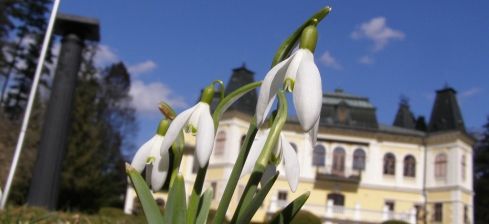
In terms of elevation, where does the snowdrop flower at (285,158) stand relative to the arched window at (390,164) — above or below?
below

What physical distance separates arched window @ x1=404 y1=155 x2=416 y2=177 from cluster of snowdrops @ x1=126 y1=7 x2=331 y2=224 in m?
32.3

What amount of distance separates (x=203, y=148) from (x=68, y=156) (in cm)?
3120

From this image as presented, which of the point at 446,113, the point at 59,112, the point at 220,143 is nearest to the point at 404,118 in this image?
the point at 446,113

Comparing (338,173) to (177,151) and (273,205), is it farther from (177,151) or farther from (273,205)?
(177,151)

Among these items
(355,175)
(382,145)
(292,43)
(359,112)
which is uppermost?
(359,112)

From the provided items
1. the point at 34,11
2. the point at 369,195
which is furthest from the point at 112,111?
the point at 369,195

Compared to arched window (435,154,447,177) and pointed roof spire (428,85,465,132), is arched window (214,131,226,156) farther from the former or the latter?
pointed roof spire (428,85,465,132)

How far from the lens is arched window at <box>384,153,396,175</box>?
32.0m

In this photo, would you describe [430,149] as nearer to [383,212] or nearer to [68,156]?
[383,212]

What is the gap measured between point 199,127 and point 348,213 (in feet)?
91.5

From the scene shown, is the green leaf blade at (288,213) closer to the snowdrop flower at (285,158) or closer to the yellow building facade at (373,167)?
the snowdrop flower at (285,158)

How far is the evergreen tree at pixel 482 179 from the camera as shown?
38.8 metres

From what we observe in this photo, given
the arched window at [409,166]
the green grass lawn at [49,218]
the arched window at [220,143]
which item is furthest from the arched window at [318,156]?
the green grass lawn at [49,218]

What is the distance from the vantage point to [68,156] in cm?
3039
